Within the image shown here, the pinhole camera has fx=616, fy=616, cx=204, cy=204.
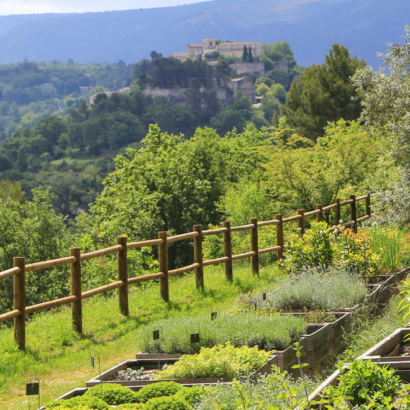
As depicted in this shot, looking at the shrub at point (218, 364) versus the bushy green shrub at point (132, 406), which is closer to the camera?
the bushy green shrub at point (132, 406)

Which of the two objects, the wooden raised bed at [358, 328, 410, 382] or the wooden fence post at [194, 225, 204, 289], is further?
the wooden fence post at [194, 225, 204, 289]

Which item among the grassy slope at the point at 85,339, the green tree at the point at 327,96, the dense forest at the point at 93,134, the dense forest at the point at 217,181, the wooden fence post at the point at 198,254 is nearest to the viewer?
the grassy slope at the point at 85,339

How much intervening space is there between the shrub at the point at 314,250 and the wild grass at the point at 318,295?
1722 millimetres

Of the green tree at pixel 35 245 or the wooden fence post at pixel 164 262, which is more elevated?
the wooden fence post at pixel 164 262

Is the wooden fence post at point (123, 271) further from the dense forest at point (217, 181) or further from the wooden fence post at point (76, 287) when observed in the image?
the dense forest at point (217, 181)

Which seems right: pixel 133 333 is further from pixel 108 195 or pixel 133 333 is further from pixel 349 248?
pixel 108 195

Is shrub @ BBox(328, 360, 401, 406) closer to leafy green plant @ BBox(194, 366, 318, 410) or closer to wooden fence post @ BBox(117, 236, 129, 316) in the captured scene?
leafy green plant @ BBox(194, 366, 318, 410)

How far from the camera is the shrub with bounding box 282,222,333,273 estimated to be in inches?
394

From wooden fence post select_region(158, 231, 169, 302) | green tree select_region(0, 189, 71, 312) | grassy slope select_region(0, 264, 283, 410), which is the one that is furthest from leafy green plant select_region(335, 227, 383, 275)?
green tree select_region(0, 189, 71, 312)

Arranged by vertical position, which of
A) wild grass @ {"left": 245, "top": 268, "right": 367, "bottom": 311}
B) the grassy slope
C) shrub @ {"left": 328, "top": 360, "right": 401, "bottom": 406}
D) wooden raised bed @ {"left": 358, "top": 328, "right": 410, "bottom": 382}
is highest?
shrub @ {"left": 328, "top": 360, "right": 401, "bottom": 406}

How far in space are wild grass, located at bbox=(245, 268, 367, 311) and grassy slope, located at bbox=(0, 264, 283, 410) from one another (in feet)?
4.18

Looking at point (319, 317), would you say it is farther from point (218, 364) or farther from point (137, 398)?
point (137, 398)

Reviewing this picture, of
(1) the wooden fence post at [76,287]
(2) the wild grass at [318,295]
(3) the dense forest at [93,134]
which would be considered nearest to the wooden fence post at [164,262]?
(1) the wooden fence post at [76,287]

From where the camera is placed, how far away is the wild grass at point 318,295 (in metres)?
7.79
